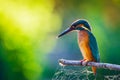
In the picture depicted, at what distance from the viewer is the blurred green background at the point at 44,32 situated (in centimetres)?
268

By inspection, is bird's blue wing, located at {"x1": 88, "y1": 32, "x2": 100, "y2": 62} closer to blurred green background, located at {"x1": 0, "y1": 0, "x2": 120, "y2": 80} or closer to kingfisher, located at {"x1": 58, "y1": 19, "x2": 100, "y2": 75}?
kingfisher, located at {"x1": 58, "y1": 19, "x2": 100, "y2": 75}

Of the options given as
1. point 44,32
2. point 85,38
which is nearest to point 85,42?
point 85,38

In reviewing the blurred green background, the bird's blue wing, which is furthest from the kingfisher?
the blurred green background

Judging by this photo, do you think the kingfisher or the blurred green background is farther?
the blurred green background

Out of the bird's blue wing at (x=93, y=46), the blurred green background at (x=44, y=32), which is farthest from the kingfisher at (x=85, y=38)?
the blurred green background at (x=44, y=32)

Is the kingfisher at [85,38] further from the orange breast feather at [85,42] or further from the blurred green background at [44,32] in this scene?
the blurred green background at [44,32]

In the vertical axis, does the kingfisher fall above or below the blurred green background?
Result: below

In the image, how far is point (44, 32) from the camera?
113 inches

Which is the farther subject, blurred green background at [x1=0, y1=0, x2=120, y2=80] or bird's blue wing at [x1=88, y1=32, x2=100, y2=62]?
→ blurred green background at [x1=0, y1=0, x2=120, y2=80]

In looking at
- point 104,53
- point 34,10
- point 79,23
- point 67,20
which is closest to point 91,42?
point 79,23

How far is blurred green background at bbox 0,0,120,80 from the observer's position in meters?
2.68

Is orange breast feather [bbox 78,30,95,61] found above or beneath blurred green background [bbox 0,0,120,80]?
beneath

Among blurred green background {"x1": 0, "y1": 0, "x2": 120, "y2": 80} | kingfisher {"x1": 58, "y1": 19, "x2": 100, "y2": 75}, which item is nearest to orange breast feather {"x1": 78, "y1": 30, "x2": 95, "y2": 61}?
kingfisher {"x1": 58, "y1": 19, "x2": 100, "y2": 75}

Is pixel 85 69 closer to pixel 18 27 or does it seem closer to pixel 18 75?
pixel 18 75
